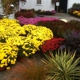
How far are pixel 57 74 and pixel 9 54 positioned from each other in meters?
1.46

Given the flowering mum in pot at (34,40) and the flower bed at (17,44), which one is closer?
the flower bed at (17,44)

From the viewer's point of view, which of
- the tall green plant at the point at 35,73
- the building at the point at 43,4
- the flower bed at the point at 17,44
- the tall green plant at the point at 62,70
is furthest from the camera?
the building at the point at 43,4

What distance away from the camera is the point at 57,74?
4.84 m

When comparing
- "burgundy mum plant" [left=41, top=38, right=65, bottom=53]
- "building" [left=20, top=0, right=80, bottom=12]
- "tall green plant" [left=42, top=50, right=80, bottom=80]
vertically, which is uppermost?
"building" [left=20, top=0, right=80, bottom=12]

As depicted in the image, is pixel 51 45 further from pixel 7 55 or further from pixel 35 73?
pixel 35 73

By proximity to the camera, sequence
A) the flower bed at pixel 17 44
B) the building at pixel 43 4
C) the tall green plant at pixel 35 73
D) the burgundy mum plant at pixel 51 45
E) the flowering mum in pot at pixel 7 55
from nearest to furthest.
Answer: the tall green plant at pixel 35 73 < the flowering mum in pot at pixel 7 55 < the flower bed at pixel 17 44 < the burgundy mum plant at pixel 51 45 < the building at pixel 43 4

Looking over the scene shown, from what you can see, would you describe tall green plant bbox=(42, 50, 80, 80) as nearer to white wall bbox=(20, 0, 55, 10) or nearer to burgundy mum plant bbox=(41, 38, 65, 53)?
burgundy mum plant bbox=(41, 38, 65, 53)

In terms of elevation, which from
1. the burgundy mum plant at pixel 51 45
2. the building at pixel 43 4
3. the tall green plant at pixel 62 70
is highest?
the building at pixel 43 4

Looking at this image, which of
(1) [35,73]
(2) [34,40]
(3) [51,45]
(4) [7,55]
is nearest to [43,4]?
(2) [34,40]

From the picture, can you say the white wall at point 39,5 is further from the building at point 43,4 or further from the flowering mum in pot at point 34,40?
the flowering mum in pot at point 34,40

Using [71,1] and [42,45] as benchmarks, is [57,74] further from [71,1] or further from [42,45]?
[71,1]

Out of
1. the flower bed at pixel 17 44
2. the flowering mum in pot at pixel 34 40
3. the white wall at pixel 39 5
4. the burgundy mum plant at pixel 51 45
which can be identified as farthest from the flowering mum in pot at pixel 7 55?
the white wall at pixel 39 5

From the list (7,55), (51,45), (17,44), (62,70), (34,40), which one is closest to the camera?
(62,70)

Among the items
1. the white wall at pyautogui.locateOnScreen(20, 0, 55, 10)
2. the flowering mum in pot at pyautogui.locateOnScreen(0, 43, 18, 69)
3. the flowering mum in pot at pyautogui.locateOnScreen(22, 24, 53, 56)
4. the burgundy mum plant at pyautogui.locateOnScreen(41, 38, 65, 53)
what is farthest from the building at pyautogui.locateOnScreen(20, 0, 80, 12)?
the flowering mum in pot at pyautogui.locateOnScreen(0, 43, 18, 69)
